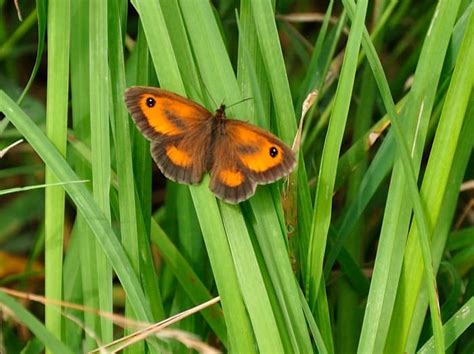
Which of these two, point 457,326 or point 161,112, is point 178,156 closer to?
point 161,112

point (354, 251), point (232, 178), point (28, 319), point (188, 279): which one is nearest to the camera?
point (28, 319)

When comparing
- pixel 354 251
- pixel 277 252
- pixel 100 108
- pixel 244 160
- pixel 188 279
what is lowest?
pixel 354 251

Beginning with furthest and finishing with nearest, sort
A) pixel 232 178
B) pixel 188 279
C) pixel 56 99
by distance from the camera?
pixel 188 279
pixel 56 99
pixel 232 178

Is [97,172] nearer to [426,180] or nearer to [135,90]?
[135,90]

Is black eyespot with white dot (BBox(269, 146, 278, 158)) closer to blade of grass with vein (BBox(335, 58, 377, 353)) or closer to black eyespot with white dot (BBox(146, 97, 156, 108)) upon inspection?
black eyespot with white dot (BBox(146, 97, 156, 108))

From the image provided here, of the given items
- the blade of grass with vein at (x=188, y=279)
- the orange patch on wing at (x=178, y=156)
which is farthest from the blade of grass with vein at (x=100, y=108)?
the blade of grass with vein at (x=188, y=279)

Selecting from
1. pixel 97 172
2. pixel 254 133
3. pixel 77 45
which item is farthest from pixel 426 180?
pixel 77 45

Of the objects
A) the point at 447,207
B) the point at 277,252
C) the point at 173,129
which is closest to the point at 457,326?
the point at 447,207
